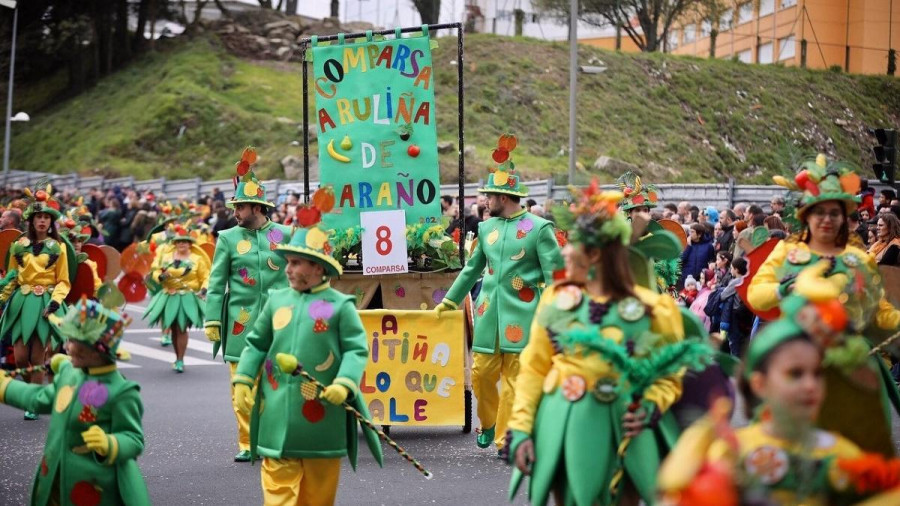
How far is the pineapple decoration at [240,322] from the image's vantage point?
29.0 feet

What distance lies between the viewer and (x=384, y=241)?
30.5 ft

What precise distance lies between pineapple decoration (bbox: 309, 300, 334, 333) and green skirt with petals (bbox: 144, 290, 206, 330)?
315 inches

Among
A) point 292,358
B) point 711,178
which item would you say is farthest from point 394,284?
point 711,178

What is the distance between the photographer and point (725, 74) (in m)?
45.3

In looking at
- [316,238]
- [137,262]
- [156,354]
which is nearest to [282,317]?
[316,238]

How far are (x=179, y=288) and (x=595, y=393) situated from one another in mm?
10277

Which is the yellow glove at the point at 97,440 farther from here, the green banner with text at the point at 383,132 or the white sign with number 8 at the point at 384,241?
the green banner with text at the point at 383,132

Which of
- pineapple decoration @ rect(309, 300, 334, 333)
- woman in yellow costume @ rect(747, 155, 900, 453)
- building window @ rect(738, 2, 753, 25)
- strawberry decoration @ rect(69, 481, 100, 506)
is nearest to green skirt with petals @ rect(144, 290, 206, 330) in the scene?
pineapple decoration @ rect(309, 300, 334, 333)

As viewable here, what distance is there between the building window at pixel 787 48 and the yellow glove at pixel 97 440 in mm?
43465

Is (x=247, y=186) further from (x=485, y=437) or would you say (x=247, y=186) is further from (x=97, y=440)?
(x=97, y=440)

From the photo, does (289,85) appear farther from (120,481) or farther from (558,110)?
(120,481)

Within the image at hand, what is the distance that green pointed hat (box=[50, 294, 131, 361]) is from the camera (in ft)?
16.6

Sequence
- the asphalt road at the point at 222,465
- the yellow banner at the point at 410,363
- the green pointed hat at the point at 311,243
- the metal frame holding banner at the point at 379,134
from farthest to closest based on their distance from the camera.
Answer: the metal frame holding banner at the point at 379,134
the yellow banner at the point at 410,363
the asphalt road at the point at 222,465
the green pointed hat at the point at 311,243

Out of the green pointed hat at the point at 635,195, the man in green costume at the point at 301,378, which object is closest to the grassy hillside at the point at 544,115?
the green pointed hat at the point at 635,195
